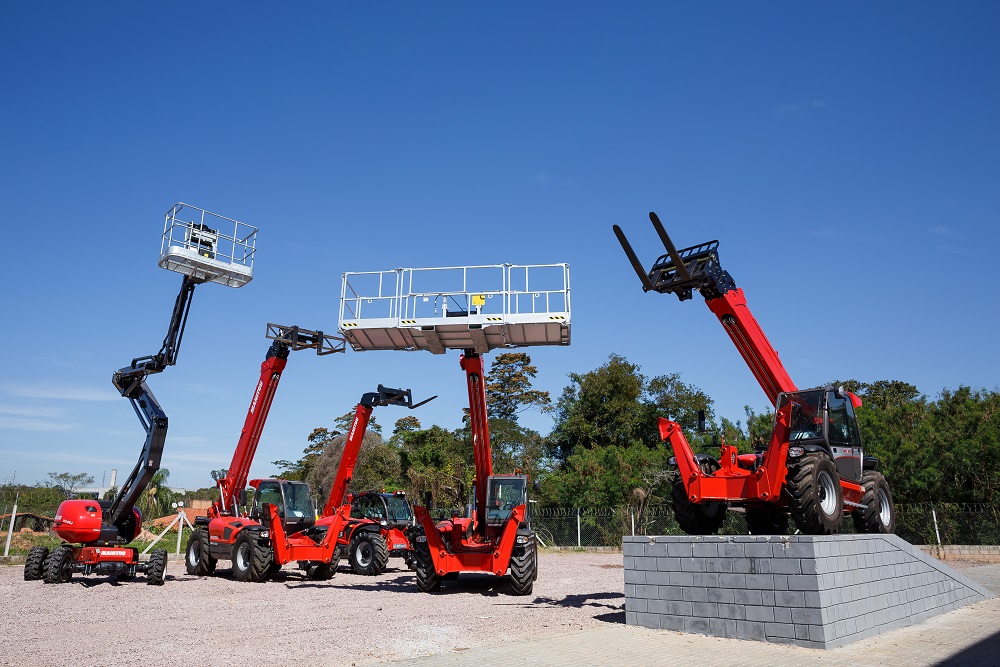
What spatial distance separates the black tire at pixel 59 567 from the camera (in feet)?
53.6

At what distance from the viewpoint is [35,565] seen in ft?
55.7

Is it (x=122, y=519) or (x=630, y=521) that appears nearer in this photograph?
(x=122, y=519)

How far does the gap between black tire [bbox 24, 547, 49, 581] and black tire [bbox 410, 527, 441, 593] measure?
947 centimetres

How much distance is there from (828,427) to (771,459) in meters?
1.85

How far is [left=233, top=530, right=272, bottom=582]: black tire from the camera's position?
16703mm

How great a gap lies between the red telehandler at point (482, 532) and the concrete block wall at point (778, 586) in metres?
4.04

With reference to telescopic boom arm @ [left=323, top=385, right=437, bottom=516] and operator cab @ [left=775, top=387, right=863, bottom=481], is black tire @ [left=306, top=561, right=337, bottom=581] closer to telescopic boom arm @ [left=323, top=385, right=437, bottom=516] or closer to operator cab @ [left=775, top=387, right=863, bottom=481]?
telescopic boom arm @ [left=323, top=385, right=437, bottom=516]

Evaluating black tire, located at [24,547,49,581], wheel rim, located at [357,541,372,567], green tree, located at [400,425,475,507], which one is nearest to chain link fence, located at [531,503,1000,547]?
green tree, located at [400,425,475,507]

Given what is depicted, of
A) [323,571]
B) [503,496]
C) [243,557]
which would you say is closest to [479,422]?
[503,496]

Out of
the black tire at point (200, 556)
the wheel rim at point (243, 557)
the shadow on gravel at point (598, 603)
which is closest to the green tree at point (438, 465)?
the black tire at point (200, 556)

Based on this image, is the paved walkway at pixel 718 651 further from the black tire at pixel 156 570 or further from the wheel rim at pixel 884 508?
the black tire at pixel 156 570

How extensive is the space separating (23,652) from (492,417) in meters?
36.8

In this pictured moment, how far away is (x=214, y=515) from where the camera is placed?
19656mm

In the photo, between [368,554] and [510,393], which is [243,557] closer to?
[368,554]
